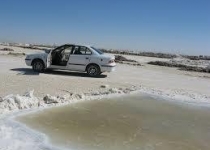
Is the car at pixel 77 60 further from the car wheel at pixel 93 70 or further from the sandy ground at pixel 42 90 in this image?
the sandy ground at pixel 42 90

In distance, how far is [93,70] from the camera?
64.9ft

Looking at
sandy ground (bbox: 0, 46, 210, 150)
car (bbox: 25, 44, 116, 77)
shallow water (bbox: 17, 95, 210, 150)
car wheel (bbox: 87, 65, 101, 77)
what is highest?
car (bbox: 25, 44, 116, 77)

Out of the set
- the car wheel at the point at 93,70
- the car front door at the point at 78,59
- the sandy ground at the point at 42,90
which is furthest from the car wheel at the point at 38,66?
the car wheel at the point at 93,70

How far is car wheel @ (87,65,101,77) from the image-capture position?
19750 mm

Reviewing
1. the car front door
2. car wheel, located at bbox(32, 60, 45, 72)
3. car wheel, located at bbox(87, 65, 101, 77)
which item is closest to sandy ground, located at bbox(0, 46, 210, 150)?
car wheel, located at bbox(87, 65, 101, 77)

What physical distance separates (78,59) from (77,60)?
7cm

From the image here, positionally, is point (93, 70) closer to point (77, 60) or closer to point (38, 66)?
point (77, 60)

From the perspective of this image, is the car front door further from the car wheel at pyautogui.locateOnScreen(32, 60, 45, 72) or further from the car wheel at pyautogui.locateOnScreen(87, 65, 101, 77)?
the car wheel at pyautogui.locateOnScreen(32, 60, 45, 72)

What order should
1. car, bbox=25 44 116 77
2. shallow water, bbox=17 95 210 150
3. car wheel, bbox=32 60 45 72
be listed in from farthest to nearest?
car wheel, bbox=32 60 45 72, car, bbox=25 44 116 77, shallow water, bbox=17 95 210 150

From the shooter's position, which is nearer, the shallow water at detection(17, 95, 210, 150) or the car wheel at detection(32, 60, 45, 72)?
the shallow water at detection(17, 95, 210, 150)

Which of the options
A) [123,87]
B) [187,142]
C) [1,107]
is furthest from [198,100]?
[1,107]

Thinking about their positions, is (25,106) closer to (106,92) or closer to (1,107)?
(1,107)

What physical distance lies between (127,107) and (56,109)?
2401 mm

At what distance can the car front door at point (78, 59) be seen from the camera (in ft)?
64.8
